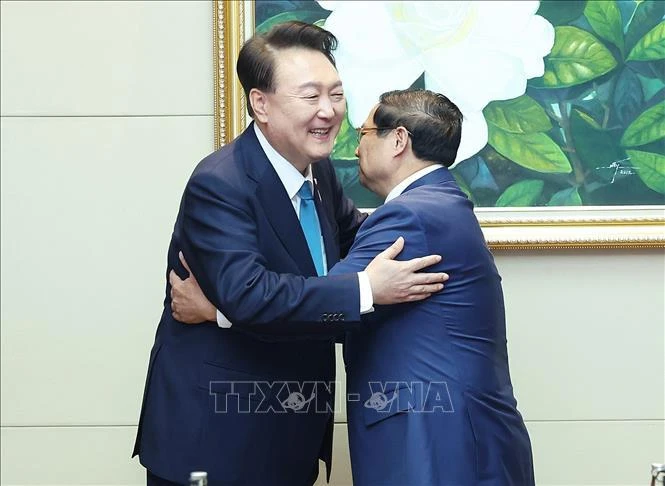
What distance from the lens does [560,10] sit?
3102mm

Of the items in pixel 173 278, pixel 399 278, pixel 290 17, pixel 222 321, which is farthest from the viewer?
pixel 290 17

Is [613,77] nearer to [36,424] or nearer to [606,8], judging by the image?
[606,8]

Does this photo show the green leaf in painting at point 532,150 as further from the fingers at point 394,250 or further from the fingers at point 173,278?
the fingers at point 173,278

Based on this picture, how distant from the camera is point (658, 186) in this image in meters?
3.12

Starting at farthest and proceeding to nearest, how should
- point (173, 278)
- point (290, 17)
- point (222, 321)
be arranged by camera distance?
point (290, 17) → point (173, 278) → point (222, 321)

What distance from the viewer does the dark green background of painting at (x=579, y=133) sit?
311cm

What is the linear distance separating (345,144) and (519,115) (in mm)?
562

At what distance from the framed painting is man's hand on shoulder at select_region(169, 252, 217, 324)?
0.83 meters

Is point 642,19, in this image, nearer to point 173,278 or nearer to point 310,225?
point 310,225

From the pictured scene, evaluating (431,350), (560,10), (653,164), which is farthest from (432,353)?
(560,10)

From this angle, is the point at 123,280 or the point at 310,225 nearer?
the point at 310,225

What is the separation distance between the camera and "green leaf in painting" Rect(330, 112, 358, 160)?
3115 millimetres

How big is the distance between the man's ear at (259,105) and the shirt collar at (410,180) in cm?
36

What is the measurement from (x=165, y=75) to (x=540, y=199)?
4.15 ft
